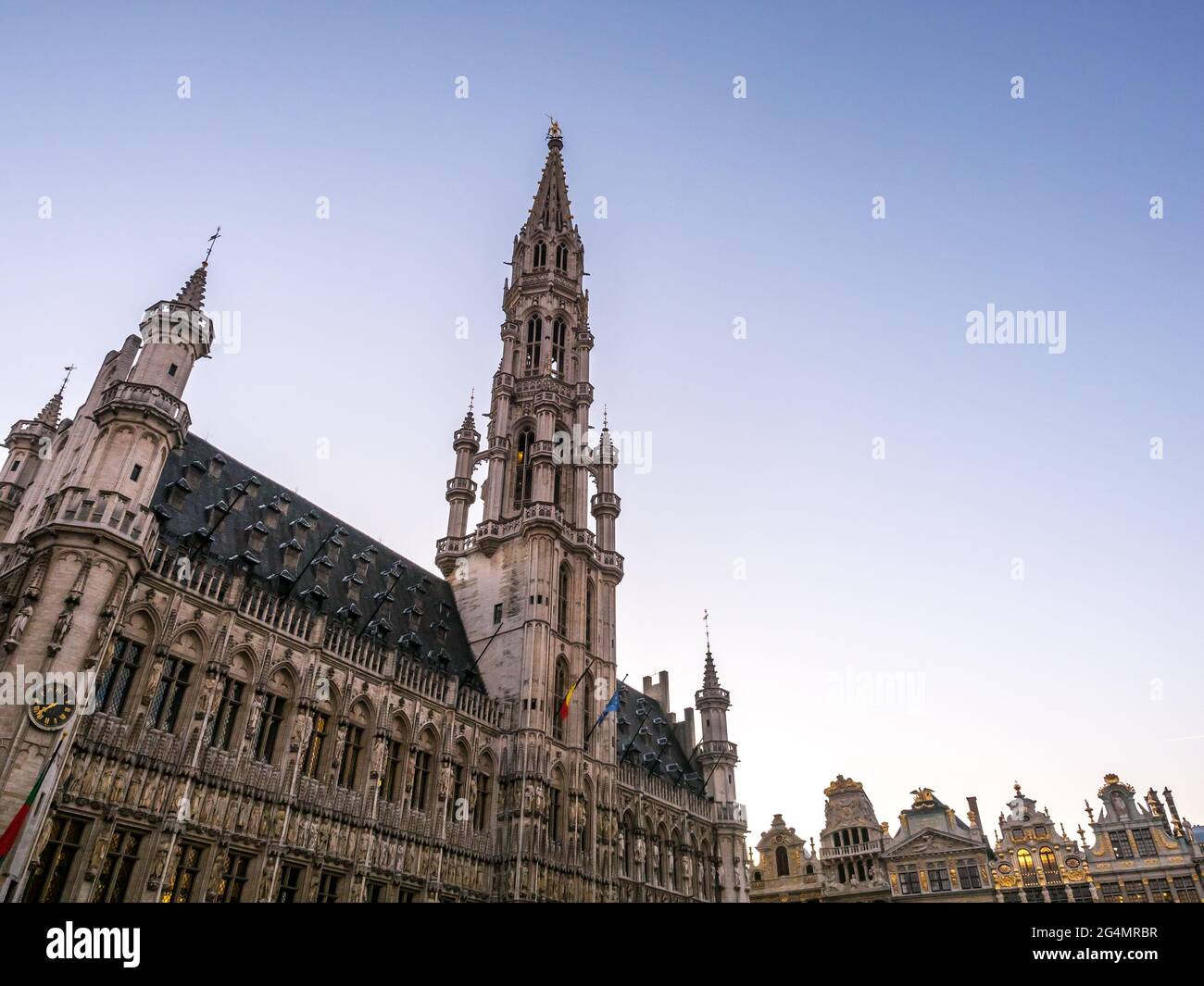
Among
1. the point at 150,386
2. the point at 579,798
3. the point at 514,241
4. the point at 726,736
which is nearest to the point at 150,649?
the point at 150,386

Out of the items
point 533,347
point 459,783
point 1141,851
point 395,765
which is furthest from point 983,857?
point 533,347

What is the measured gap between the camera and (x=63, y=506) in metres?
26.9

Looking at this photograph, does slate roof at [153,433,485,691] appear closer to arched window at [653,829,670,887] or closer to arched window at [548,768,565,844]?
arched window at [548,768,565,844]

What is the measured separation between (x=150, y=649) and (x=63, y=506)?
551 cm

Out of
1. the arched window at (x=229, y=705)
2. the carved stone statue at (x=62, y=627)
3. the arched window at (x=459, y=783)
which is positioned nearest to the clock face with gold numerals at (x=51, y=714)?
the carved stone statue at (x=62, y=627)

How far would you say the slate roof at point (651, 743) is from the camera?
56000mm

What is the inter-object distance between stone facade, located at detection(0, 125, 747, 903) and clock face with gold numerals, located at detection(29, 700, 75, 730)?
9 cm

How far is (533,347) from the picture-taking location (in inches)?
2382

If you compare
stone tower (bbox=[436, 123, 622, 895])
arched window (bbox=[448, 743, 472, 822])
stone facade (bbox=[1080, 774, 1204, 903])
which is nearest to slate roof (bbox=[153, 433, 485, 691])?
stone tower (bbox=[436, 123, 622, 895])

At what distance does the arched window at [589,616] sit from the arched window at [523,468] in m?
6.75

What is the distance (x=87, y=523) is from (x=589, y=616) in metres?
29.5

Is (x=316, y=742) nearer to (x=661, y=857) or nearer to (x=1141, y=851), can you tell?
(x=661, y=857)

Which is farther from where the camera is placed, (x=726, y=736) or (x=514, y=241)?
(x=514, y=241)
